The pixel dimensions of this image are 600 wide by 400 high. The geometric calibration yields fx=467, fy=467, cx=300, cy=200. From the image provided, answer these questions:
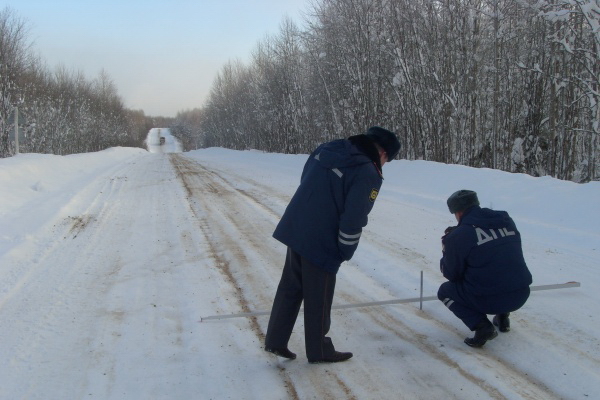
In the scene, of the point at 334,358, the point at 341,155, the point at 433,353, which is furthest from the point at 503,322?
the point at 341,155

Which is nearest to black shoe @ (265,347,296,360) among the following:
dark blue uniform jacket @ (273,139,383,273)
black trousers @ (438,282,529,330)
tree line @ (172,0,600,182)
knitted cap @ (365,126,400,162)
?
dark blue uniform jacket @ (273,139,383,273)

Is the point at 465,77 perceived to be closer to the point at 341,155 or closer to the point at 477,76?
the point at 477,76

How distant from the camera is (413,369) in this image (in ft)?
10.4

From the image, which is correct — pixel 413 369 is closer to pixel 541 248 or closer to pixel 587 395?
pixel 587 395

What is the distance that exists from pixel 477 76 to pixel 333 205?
15.8 m

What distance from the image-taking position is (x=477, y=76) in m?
16.9

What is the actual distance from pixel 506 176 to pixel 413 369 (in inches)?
346

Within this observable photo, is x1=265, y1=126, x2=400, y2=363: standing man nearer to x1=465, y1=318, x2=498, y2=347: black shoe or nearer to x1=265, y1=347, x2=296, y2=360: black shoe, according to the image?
x1=265, y1=347, x2=296, y2=360: black shoe

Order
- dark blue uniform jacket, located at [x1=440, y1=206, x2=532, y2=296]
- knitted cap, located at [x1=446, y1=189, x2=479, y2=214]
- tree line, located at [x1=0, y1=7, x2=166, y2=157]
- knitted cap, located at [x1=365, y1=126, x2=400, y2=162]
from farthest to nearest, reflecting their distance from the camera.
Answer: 1. tree line, located at [x1=0, y1=7, x2=166, y2=157]
2. knitted cap, located at [x1=446, y1=189, x2=479, y2=214]
3. dark blue uniform jacket, located at [x1=440, y1=206, x2=532, y2=296]
4. knitted cap, located at [x1=365, y1=126, x2=400, y2=162]

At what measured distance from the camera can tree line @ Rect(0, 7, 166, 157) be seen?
27016 mm

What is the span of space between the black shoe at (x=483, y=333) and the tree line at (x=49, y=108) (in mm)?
17162

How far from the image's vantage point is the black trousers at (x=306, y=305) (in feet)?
10.3

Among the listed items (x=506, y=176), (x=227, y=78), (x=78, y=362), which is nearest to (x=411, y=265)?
(x=78, y=362)

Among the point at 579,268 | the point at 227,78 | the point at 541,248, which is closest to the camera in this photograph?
the point at 579,268
